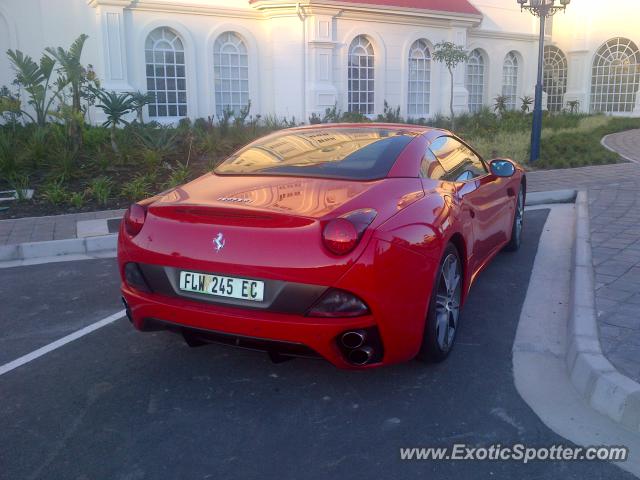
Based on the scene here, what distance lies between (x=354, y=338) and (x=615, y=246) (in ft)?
13.2

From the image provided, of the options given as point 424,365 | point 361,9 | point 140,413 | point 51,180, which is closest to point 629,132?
point 361,9

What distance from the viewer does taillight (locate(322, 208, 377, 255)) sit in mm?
3049

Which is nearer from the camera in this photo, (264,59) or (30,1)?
(30,1)

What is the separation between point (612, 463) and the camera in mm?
2771

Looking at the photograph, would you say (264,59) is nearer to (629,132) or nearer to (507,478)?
(629,132)

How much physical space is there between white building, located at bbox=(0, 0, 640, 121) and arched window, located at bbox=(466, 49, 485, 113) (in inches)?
13.5

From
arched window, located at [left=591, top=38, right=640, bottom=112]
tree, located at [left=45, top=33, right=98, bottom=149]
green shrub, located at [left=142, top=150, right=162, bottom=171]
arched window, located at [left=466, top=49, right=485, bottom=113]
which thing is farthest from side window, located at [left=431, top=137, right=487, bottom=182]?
arched window, located at [left=591, top=38, right=640, bottom=112]

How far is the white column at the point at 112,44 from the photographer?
49.7 ft

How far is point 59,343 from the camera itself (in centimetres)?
423

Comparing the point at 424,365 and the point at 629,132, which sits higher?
the point at 629,132

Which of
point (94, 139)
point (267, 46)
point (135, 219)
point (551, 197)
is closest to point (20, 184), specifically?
point (94, 139)

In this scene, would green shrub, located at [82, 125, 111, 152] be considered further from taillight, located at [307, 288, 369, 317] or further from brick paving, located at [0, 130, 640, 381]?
taillight, located at [307, 288, 369, 317]

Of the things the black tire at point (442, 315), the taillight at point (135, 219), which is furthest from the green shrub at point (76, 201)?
the black tire at point (442, 315)

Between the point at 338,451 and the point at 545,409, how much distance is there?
1203 mm
